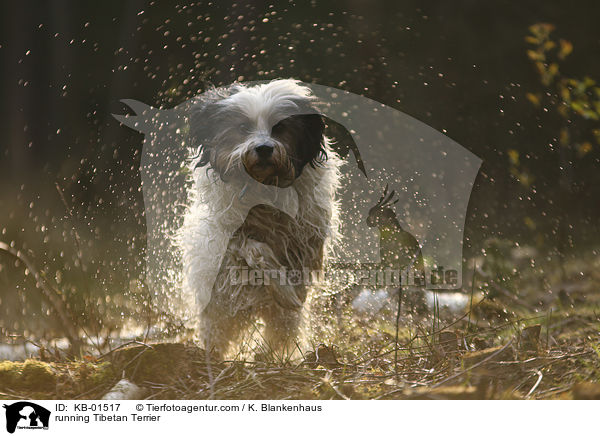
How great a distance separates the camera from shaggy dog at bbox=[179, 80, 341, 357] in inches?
106

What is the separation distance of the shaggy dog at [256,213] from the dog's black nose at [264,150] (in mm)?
64

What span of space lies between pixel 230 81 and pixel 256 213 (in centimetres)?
76

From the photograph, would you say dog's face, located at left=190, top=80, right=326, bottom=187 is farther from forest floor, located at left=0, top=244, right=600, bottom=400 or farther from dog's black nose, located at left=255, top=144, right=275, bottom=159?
forest floor, located at left=0, top=244, right=600, bottom=400

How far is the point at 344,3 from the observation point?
8.73 ft

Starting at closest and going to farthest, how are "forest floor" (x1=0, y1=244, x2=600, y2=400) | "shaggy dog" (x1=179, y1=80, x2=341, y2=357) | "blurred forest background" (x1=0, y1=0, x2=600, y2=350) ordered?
"forest floor" (x1=0, y1=244, x2=600, y2=400) → "blurred forest background" (x1=0, y1=0, x2=600, y2=350) → "shaggy dog" (x1=179, y1=80, x2=341, y2=357)

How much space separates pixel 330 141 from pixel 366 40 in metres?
0.56

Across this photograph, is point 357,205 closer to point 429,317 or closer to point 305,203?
point 305,203

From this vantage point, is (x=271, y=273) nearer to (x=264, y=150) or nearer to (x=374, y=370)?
(x=264, y=150)

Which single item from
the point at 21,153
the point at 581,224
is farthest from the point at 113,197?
the point at 581,224

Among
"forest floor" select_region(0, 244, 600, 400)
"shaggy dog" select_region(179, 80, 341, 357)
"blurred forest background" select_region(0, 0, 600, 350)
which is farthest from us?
"shaggy dog" select_region(179, 80, 341, 357)
